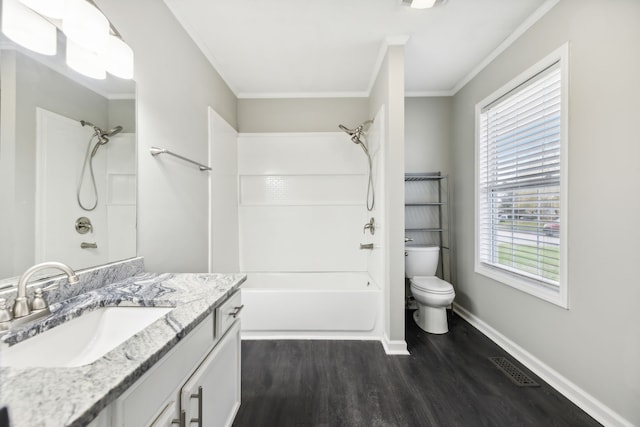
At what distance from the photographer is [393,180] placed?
6.68 ft

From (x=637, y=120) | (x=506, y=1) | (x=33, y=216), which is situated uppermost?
(x=506, y=1)

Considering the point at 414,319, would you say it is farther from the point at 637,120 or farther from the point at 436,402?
the point at 637,120

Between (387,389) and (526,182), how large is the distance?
1.82 metres

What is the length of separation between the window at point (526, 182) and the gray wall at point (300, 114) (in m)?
1.26

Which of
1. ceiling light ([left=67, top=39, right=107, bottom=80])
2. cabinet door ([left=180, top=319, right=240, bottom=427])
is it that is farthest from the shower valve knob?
cabinet door ([left=180, top=319, right=240, bottom=427])

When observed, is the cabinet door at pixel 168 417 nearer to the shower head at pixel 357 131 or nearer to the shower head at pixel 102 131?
the shower head at pixel 102 131

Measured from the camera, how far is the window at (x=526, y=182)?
1638 millimetres

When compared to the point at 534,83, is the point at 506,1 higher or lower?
higher

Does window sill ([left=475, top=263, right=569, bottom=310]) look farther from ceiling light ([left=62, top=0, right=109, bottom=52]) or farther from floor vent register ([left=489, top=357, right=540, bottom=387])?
ceiling light ([left=62, top=0, right=109, bottom=52])

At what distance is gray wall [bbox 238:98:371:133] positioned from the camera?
2922 millimetres

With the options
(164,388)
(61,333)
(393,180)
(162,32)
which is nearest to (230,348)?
(164,388)

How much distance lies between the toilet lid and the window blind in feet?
1.46

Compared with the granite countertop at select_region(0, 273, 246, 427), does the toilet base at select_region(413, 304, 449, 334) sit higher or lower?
lower

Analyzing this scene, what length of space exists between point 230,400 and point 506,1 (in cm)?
290
